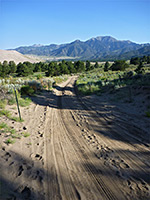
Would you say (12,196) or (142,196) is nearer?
(12,196)

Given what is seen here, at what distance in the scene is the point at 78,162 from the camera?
4.00 metres

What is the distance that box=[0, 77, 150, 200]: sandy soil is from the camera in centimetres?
300

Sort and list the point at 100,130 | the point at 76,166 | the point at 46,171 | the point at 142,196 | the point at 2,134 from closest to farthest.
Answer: the point at 142,196 < the point at 46,171 < the point at 76,166 < the point at 2,134 < the point at 100,130

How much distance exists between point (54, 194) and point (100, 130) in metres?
3.64

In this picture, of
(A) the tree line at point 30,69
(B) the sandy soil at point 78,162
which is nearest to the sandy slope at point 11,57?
(A) the tree line at point 30,69

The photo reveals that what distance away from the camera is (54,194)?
2930 millimetres

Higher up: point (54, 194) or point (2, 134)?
point (2, 134)

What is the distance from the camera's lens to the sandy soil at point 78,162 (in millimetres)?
2996

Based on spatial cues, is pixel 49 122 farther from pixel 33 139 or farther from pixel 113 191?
pixel 113 191

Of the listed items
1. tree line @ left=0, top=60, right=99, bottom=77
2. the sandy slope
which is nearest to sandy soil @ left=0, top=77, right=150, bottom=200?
tree line @ left=0, top=60, right=99, bottom=77

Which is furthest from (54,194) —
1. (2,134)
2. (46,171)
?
(2,134)

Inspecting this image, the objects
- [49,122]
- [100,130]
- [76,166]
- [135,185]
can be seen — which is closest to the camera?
[135,185]

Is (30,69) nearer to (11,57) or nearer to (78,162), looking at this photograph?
(78,162)

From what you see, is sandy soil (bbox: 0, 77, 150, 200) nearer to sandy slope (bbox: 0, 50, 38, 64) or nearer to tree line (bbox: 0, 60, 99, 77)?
tree line (bbox: 0, 60, 99, 77)
